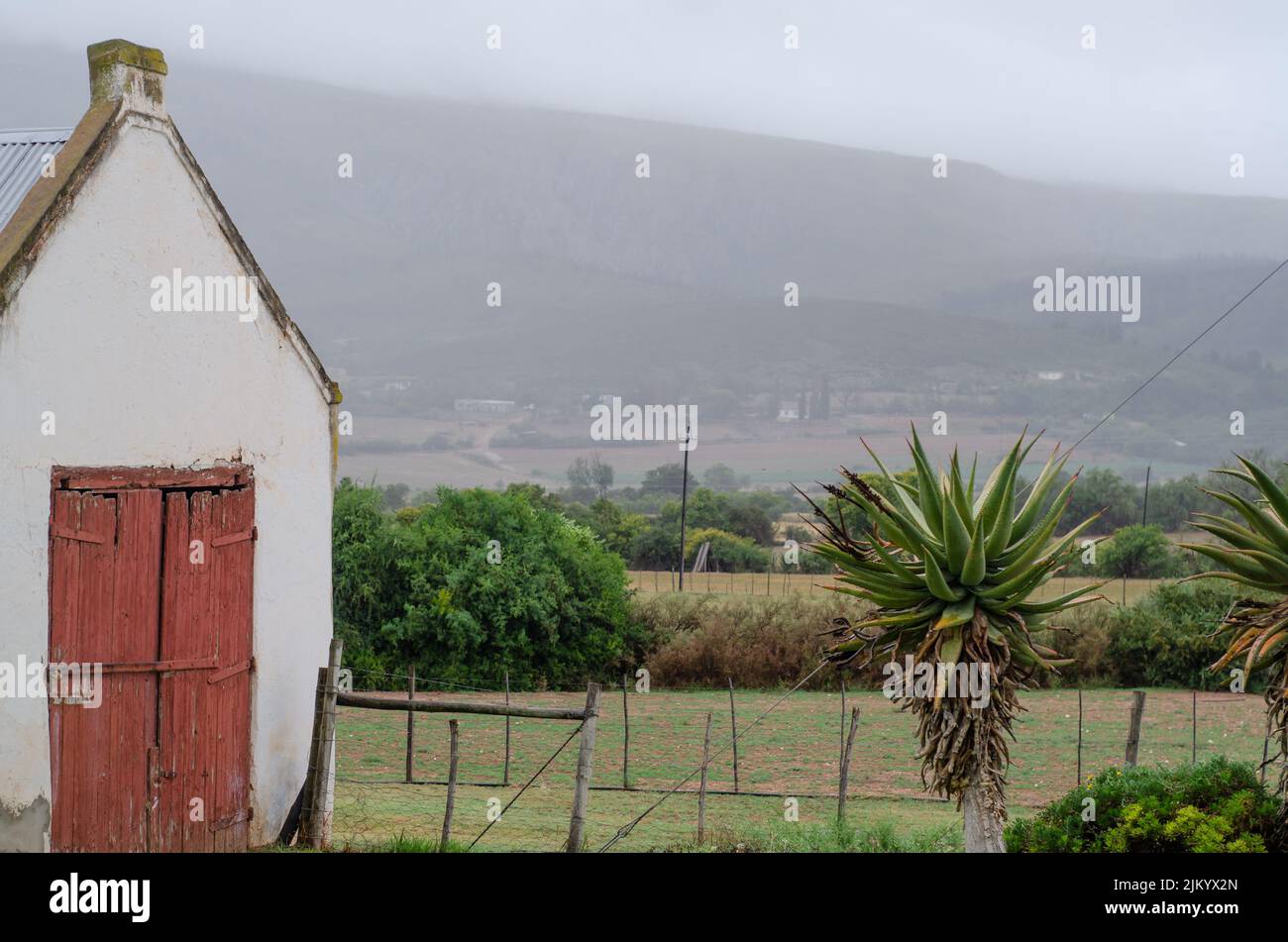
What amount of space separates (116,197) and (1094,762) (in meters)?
23.6

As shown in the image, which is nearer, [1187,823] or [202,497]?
[1187,823]

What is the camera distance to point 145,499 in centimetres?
1082

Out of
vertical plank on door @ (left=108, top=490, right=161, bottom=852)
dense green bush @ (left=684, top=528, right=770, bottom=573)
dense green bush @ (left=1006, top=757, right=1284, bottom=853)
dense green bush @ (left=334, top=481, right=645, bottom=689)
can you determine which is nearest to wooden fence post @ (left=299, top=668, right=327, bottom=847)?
vertical plank on door @ (left=108, top=490, right=161, bottom=852)

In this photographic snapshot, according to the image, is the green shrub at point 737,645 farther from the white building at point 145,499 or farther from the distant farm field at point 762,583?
the white building at point 145,499

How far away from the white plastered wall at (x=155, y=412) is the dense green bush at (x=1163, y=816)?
6589mm

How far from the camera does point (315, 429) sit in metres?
12.7

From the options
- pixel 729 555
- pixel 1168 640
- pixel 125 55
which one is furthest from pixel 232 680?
pixel 729 555

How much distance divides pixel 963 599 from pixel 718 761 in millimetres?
19654

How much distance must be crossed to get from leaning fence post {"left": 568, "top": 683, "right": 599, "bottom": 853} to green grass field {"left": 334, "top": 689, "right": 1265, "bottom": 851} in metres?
1.64

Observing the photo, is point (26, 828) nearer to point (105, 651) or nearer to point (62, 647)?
point (62, 647)

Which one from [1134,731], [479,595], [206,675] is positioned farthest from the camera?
[479,595]
